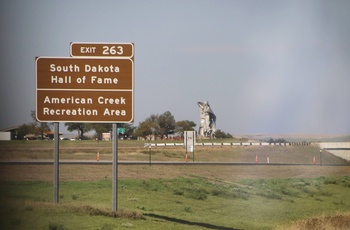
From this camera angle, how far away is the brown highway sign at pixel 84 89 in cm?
2547

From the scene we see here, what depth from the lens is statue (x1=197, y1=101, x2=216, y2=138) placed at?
4244 inches

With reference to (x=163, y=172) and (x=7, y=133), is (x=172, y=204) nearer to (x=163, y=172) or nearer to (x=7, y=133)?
(x=7, y=133)

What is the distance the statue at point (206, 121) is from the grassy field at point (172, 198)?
41791mm

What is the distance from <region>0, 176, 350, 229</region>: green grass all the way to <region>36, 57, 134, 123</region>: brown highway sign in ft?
9.57

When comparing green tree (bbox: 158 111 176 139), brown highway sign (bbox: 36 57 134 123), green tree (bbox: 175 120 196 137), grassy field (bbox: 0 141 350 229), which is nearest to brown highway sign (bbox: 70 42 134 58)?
brown highway sign (bbox: 36 57 134 123)

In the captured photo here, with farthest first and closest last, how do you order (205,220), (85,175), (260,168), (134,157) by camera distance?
(134,157) < (260,168) < (85,175) < (205,220)

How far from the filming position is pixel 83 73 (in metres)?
25.6

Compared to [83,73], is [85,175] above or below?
below

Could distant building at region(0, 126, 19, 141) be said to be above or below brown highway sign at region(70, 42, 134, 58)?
below

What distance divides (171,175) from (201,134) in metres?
73.8

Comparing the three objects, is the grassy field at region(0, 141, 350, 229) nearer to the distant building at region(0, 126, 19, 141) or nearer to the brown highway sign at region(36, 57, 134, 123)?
the distant building at region(0, 126, 19, 141)

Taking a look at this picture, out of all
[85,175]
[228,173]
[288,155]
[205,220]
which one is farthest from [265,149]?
[205,220]

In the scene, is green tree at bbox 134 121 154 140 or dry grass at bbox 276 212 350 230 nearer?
dry grass at bbox 276 212 350 230

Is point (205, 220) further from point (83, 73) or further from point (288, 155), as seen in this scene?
point (288, 155)
